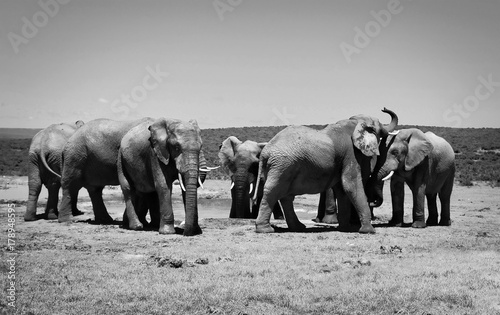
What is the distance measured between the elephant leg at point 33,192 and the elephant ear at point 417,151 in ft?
34.4

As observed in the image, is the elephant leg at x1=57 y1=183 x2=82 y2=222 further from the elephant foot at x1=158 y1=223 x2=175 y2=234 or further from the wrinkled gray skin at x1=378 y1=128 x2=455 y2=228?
the wrinkled gray skin at x1=378 y1=128 x2=455 y2=228

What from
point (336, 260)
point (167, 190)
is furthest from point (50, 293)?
point (167, 190)

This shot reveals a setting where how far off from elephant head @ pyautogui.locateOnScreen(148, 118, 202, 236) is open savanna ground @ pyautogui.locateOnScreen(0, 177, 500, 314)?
0.71 meters

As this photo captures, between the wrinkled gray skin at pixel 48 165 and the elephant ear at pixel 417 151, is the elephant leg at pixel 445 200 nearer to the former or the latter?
the elephant ear at pixel 417 151

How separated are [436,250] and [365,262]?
2.38m

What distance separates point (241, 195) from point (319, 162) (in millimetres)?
5300

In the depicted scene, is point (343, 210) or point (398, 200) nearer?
point (343, 210)

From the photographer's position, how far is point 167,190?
48.4 ft

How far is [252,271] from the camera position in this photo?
10188 mm

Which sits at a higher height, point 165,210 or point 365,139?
point 365,139

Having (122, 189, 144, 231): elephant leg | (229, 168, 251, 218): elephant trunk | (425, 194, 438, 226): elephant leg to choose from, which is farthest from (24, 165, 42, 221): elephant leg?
(425, 194, 438, 226): elephant leg

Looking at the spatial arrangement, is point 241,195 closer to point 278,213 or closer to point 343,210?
point 278,213

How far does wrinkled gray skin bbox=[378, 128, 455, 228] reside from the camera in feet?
53.4

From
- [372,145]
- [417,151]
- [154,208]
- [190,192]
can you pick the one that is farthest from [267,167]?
[417,151]
